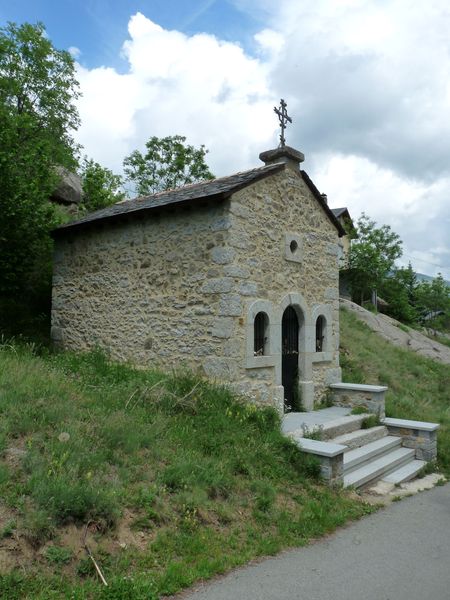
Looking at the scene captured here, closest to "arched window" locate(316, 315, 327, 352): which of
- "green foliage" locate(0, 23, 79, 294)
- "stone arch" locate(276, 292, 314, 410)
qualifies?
"stone arch" locate(276, 292, 314, 410)

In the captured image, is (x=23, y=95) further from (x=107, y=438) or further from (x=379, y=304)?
(x=379, y=304)

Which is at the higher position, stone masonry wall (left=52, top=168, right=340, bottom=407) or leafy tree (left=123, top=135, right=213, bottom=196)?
leafy tree (left=123, top=135, right=213, bottom=196)

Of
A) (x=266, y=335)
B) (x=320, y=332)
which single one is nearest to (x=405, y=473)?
(x=266, y=335)

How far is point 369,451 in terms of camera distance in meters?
8.15

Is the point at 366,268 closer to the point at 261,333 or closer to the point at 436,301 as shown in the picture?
the point at 436,301

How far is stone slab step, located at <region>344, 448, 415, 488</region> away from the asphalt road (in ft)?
3.39

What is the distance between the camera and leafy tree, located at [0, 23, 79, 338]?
10.8 metres

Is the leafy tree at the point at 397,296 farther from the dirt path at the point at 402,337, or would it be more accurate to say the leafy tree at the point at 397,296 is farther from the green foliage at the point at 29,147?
the green foliage at the point at 29,147

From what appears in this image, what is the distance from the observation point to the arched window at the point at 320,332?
10.7m

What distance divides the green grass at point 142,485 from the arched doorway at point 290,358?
191cm

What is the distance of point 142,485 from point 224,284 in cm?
394


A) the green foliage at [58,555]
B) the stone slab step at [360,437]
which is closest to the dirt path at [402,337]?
the stone slab step at [360,437]

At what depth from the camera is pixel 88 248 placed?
11070 mm

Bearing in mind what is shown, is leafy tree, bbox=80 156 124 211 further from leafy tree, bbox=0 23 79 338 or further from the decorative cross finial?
the decorative cross finial
